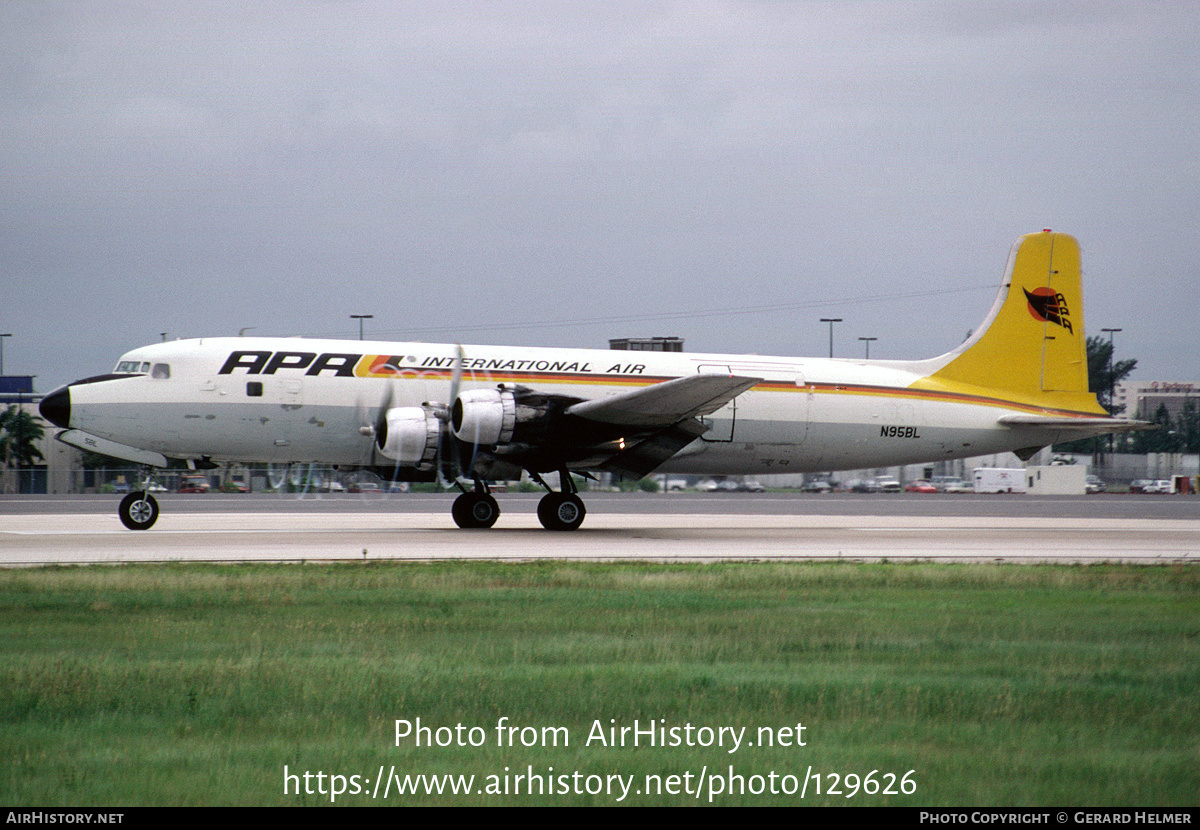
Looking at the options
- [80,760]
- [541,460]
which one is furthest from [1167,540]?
[80,760]

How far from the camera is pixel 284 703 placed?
7961mm

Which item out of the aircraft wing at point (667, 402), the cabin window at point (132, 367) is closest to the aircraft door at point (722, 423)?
the aircraft wing at point (667, 402)

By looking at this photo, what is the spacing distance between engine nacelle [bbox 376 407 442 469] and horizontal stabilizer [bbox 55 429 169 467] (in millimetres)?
5108

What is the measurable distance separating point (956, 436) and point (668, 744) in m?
24.8

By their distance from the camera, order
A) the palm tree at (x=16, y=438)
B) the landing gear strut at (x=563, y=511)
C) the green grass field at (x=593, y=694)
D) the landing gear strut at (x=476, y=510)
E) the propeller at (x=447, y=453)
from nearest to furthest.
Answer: the green grass field at (x=593, y=694)
the propeller at (x=447, y=453)
the landing gear strut at (x=563, y=511)
the landing gear strut at (x=476, y=510)
the palm tree at (x=16, y=438)

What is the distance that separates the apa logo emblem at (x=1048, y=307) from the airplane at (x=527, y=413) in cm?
221

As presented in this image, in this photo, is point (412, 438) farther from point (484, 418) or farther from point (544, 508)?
point (544, 508)

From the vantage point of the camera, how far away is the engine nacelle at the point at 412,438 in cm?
2395

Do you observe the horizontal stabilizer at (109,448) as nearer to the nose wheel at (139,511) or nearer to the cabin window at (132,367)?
the nose wheel at (139,511)

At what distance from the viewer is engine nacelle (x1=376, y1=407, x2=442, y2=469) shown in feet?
78.6

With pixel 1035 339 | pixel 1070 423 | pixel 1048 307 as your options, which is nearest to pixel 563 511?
pixel 1070 423

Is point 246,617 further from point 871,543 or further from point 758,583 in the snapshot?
point 871,543

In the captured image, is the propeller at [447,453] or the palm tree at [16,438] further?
the palm tree at [16,438]

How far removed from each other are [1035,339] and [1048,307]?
1.04 metres
